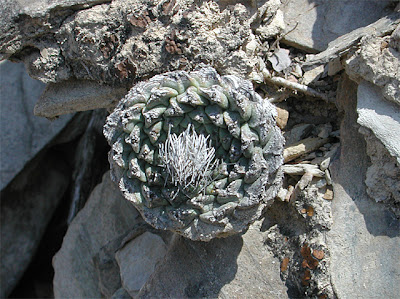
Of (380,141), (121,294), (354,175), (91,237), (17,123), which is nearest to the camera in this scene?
(380,141)

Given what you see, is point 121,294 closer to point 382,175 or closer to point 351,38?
point 382,175

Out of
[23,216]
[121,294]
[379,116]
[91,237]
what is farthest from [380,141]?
[23,216]

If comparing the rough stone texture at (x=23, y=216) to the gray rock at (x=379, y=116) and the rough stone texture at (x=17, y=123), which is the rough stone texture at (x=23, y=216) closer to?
the rough stone texture at (x=17, y=123)

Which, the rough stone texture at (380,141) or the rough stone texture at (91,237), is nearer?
the rough stone texture at (380,141)

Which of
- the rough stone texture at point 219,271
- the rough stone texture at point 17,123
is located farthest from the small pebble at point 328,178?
the rough stone texture at point 17,123

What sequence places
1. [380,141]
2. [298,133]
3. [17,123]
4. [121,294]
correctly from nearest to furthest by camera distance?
[380,141] → [298,133] → [121,294] → [17,123]

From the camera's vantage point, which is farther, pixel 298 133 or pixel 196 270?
pixel 298 133

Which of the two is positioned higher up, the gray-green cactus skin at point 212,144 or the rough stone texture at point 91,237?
the gray-green cactus skin at point 212,144
